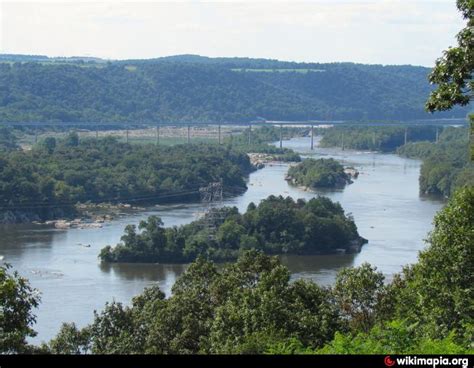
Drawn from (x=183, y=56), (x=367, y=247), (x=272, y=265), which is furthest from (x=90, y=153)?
(x=183, y=56)

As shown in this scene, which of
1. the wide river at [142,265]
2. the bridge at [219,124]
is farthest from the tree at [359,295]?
the bridge at [219,124]

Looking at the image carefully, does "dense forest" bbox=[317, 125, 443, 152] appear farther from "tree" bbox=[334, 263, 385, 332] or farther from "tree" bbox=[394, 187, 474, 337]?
"tree" bbox=[394, 187, 474, 337]

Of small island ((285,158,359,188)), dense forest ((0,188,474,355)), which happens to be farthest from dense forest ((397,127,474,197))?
dense forest ((0,188,474,355))

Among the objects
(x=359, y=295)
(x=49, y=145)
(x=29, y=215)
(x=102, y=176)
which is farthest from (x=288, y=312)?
(x=49, y=145)

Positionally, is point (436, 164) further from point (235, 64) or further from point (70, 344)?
point (235, 64)

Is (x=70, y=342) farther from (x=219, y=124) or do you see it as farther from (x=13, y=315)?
(x=219, y=124)
